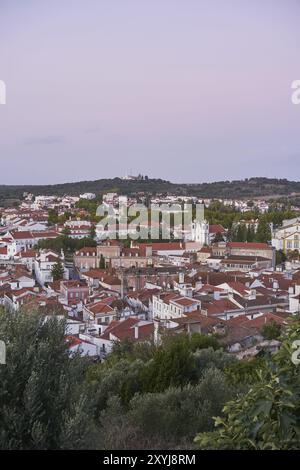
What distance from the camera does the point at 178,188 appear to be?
294ft

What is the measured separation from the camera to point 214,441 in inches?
110

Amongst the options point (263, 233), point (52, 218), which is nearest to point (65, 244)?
point (263, 233)

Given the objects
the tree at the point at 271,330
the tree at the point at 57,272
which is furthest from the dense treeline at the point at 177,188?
the tree at the point at 271,330

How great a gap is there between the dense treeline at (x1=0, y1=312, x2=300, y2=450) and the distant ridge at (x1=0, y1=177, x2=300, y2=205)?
71.6 meters

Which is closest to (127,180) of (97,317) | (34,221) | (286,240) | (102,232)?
(34,221)

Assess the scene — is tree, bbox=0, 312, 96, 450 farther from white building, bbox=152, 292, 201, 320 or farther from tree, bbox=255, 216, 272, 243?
tree, bbox=255, 216, 272, 243

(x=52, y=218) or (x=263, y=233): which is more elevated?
(x=52, y=218)

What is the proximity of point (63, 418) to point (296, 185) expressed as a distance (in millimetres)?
Answer: 90394

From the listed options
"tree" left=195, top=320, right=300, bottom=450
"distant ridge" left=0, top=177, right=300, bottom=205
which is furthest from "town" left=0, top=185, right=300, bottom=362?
"distant ridge" left=0, top=177, right=300, bottom=205

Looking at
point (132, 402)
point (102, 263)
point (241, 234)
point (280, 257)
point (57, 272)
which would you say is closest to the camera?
point (132, 402)

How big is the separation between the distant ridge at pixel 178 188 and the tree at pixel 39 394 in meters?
74.3

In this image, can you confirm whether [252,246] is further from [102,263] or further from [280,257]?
[102,263]

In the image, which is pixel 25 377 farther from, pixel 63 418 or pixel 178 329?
pixel 178 329

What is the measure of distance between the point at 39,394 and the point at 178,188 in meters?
86.3
